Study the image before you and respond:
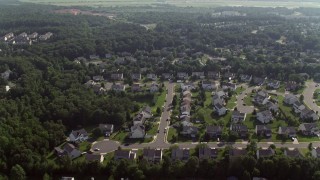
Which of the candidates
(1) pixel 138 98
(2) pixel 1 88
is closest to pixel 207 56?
(1) pixel 138 98

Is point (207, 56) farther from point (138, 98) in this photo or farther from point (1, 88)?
point (1, 88)

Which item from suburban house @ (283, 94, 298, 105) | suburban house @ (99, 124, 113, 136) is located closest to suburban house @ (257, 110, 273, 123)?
suburban house @ (283, 94, 298, 105)

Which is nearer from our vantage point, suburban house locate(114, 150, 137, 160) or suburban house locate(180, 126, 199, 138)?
suburban house locate(114, 150, 137, 160)

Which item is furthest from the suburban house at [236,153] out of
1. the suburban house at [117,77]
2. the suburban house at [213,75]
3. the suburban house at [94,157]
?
the suburban house at [117,77]

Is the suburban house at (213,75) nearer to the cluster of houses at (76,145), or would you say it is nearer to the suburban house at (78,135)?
the cluster of houses at (76,145)

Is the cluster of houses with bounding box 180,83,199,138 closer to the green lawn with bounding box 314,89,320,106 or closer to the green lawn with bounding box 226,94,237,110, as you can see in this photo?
the green lawn with bounding box 226,94,237,110

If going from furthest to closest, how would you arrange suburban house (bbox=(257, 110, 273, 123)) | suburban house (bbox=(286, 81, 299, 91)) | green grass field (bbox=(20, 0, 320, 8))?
1. green grass field (bbox=(20, 0, 320, 8))
2. suburban house (bbox=(286, 81, 299, 91))
3. suburban house (bbox=(257, 110, 273, 123))
